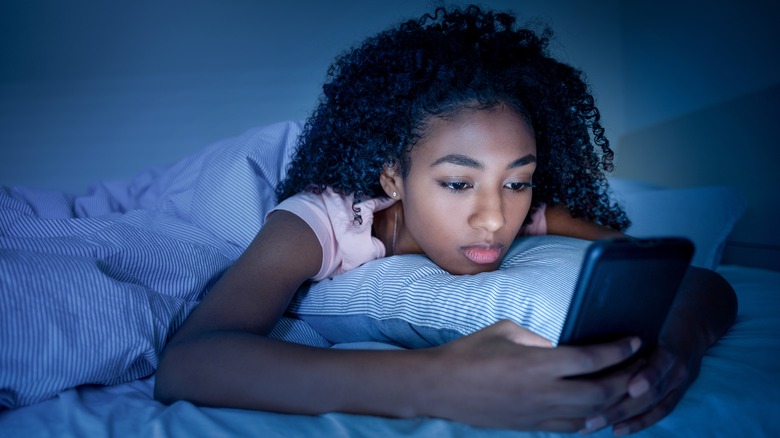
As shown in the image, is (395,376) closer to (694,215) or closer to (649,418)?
(649,418)

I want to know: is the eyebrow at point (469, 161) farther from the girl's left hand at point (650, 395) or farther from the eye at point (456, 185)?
the girl's left hand at point (650, 395)

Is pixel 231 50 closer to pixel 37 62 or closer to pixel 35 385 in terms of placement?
pixel 37 62

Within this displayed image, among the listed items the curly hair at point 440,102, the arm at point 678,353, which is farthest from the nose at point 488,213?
the arm at point 678,353

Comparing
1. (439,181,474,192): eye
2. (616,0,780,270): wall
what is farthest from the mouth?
(616,0,780,270): wall

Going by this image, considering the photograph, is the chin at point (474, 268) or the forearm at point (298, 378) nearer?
the forearm at point (298, 378)

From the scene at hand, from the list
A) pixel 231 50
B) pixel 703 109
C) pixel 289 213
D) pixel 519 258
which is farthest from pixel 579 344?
pixel 231 50

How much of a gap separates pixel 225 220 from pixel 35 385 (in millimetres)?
512

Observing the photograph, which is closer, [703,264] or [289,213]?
[289,213]

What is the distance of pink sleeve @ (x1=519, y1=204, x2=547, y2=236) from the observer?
3.99 ft

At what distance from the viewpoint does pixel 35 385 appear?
0.66 meters

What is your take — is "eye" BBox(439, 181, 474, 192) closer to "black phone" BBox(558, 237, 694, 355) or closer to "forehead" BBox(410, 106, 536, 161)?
"forehead" BBox(410, 106, 536, 161)

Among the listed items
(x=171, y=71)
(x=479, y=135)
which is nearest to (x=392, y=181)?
(x=479, y=135)

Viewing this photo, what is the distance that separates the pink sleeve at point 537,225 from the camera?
3.99 ft

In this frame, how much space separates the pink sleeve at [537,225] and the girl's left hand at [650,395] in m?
0.57
